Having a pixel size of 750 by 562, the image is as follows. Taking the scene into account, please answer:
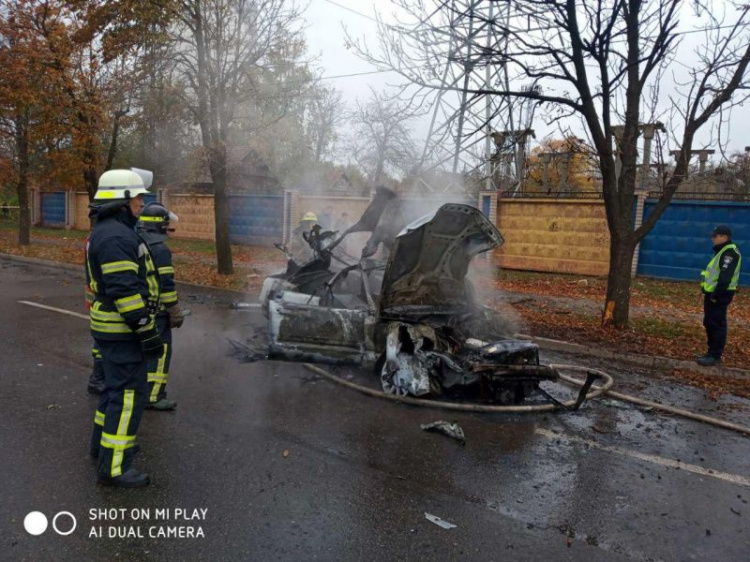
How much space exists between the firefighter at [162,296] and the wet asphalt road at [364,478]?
19cm

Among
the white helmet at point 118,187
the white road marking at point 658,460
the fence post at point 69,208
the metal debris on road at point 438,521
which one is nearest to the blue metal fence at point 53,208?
the fence post at point 69,208

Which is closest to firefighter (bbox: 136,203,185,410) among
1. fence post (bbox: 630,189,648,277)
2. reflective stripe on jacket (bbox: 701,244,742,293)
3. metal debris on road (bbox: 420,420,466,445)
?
metal debris on road (bbox: 420,420,466,445)

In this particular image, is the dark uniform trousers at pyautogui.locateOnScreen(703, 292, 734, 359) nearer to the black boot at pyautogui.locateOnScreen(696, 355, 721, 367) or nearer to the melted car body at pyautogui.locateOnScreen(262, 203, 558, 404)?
the black boot at pyautogui.locateOnScreen(696, 355, 721, 367)

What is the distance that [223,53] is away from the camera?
36.7 feet

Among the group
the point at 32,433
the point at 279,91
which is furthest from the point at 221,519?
the point at 279,91

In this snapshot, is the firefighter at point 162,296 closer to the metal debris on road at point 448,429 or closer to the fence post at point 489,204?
the metal debris on road at point 448,429

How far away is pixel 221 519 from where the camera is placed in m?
3.03

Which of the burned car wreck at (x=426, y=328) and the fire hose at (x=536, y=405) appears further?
the burned car wreck at (x=426, y=328)

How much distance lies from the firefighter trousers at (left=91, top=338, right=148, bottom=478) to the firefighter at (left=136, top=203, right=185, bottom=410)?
108 centimetres

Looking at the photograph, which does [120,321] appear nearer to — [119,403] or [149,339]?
[149,339]

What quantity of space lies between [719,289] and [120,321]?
21.3 ft

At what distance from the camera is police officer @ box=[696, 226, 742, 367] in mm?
6293

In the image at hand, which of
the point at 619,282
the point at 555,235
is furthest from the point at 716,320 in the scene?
the point at 555,235

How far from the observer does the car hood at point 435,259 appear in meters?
5.23
